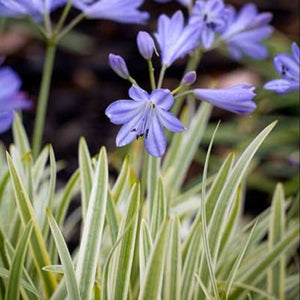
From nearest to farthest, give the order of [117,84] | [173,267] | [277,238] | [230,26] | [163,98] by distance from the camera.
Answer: [163,98], [173,267], [277,238], [230,26], [117,84]

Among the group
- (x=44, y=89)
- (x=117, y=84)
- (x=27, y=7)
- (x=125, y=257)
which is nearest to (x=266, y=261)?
(x=125, y=257)

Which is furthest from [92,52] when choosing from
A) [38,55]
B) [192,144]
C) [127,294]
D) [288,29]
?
[127,294]

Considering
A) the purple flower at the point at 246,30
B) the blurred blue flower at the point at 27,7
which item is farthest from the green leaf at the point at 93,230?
the purple flower at the point at 246,30

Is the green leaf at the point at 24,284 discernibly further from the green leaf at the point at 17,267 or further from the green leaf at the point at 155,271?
the green leaf at the point at 155,271

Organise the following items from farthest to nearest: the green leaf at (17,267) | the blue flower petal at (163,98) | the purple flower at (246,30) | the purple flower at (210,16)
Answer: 1. the purple flower at (246,30)
2. the purple flower at (210,16)
3. the green leaf at (17,267)
4. the blue flower petal at (163,98)

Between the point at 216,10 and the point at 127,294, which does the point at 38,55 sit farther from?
the point at 127,294

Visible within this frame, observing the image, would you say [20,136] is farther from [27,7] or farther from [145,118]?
[145,118]
